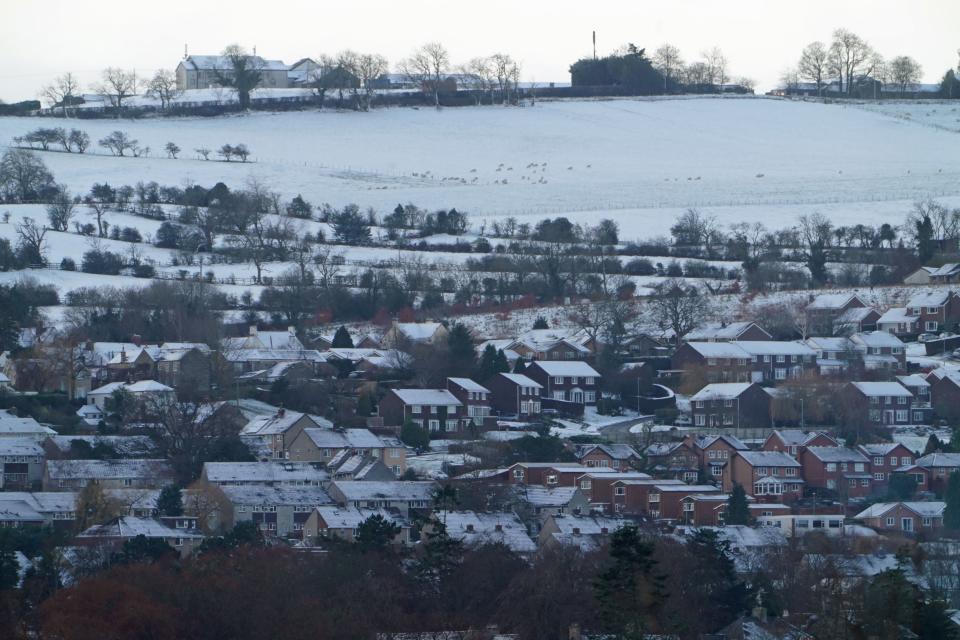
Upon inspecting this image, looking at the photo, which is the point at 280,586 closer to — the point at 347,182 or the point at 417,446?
the point at 417,446

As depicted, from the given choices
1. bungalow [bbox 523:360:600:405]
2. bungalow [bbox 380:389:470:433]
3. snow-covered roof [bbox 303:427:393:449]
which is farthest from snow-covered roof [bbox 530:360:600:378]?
snow-covered roof [bbox 303:427:393:449]

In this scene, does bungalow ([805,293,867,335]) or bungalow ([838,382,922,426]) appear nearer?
bungalow ([838,382,922,426])

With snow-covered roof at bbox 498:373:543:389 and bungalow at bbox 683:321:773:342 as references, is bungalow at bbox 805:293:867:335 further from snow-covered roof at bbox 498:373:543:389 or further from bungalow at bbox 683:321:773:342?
snow-covered roof at bbox 498:373:543:389

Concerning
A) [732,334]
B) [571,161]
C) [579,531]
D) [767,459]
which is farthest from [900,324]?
Result: [571,161]

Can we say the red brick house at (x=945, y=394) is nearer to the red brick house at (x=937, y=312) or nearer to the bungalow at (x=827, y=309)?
the red brick house at (x=937, y=312)

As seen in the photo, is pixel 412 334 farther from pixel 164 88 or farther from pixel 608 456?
pixel 164 88

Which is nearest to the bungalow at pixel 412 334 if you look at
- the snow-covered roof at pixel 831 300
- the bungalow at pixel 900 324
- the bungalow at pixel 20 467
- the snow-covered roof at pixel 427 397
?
the snow-covered roof at pixel 427 397

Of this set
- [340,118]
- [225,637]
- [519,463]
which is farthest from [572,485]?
[340,118]
